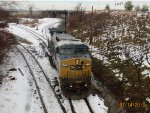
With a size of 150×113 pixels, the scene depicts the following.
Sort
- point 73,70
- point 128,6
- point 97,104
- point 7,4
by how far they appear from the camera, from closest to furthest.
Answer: point 97,104 → point 73,70 → point 7,4 → point 128,6

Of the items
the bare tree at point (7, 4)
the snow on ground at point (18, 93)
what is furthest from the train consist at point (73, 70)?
the bare tree at point (7, 4)

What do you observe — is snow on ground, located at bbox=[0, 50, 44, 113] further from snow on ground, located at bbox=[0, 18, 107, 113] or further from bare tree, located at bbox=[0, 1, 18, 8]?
bare tree, located at bbox=[0, 1, 18, 8]

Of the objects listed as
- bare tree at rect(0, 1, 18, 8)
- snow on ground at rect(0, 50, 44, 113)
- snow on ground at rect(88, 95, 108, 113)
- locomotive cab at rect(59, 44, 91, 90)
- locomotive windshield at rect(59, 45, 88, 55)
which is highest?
bare tree at rect(0, 1, 18, 8)

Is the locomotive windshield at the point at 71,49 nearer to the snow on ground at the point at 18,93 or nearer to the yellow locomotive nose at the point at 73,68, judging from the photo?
the yellow locomotive nose at the point at 73,68

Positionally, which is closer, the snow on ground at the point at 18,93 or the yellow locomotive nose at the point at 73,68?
the snow on ground at the point at 18,93

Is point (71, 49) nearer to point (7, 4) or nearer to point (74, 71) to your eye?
point (74, 71)

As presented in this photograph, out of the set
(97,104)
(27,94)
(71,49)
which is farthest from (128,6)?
(97,104)

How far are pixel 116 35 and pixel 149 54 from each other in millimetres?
9620

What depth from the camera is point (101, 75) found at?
23.8 metres

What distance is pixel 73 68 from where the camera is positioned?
19328 millimetres

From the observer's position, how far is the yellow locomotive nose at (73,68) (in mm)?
19250

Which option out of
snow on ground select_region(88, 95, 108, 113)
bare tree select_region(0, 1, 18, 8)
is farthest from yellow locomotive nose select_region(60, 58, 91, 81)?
bare tree select_region(0, 1, 18, 8)

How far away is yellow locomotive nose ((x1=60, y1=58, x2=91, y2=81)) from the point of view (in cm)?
1925

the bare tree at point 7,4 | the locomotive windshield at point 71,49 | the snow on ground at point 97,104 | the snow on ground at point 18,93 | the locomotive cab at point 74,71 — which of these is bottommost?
the snow on ground at point 97,104
